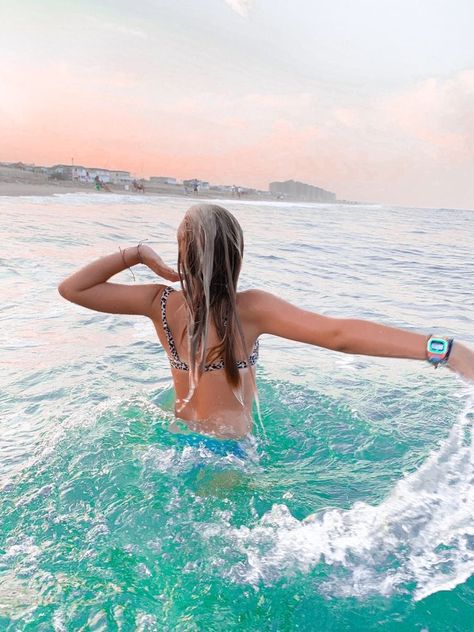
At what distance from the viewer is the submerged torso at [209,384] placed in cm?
279

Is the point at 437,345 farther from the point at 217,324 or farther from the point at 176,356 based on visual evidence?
the point at 176,356

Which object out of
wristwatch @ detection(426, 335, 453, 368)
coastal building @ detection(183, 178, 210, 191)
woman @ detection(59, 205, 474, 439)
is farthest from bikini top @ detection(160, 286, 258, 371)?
coastal building @ detection(183, 178, 210, 191)

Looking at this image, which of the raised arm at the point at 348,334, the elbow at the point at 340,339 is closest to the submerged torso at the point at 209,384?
the raised arm at the point at 348,334

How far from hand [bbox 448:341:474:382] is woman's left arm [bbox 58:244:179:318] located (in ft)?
4.27

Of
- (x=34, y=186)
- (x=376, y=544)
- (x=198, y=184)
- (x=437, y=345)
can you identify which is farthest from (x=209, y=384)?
(x=198, y=184)

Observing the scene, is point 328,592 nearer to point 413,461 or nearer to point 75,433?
point 413,461

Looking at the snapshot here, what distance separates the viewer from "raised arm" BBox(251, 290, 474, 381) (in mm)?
2203

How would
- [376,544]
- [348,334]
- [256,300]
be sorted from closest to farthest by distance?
[348,334] < [376,544] < [256,300]

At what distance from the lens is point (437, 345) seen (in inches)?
86.5

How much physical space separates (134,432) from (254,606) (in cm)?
149

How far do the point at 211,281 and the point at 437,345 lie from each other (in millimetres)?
985

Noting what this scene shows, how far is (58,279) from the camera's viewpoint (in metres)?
8.85

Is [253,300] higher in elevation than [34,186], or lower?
higher

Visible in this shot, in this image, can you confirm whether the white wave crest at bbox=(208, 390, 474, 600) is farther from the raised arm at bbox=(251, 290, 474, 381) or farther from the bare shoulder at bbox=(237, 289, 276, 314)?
the bare shoulder at bbox=(237, 289, 276, 314)
